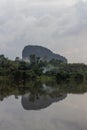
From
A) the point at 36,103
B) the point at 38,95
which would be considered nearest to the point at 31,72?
the point at 38,95

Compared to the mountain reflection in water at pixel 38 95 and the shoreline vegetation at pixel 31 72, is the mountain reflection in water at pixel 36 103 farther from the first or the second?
the shoreline vegetation at pixel 31 72

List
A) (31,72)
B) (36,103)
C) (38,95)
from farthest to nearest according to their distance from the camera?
(31,72)
(38,95)
(36,103)

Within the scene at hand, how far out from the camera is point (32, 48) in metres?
133

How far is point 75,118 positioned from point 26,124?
→ 1825 mm

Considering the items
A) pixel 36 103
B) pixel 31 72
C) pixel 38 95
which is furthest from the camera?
pixel 31 72

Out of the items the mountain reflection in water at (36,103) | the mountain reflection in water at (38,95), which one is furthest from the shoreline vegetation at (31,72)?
the mountain reflection in water at (36,103)

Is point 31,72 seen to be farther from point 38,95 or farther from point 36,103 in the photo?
point 36,103

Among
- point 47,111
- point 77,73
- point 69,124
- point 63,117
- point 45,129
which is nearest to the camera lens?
point 45,129

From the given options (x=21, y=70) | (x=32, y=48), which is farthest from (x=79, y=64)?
(x=32, y=48)

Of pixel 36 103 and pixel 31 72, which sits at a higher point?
pixel 31 72

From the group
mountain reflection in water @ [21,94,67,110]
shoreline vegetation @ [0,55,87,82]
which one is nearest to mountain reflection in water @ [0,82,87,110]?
mountain reflection in water @ [21,94,67,110]

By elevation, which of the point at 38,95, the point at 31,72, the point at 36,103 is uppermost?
the point at 31,72

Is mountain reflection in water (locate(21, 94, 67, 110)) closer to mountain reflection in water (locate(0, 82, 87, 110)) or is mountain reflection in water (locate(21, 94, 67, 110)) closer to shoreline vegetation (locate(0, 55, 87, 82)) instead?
mountain reflection in water (locate(0, 82, 87, 110))

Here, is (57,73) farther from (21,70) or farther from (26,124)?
(26,124)
